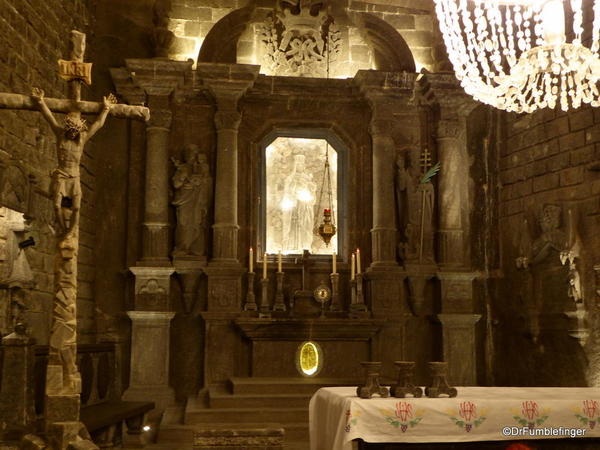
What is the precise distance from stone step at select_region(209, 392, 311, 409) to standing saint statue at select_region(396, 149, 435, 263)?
220 cm

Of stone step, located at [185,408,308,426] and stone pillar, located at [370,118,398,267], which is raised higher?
stone pillar, located at [370,118,398,267]

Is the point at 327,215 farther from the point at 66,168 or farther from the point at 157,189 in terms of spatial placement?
the point at 66,168

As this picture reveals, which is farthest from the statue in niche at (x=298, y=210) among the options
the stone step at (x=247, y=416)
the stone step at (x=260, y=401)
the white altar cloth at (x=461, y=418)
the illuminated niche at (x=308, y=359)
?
the white altar cloth at (x=461, y=418)

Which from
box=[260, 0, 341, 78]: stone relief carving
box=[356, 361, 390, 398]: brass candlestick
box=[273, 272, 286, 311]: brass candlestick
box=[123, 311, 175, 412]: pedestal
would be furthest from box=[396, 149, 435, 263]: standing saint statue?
box=[356, 361, 390, 398]: brass candlestick

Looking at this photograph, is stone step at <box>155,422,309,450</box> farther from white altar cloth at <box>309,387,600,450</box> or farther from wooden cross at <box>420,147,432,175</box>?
wooden cross at <box>420,147,432,175</box>

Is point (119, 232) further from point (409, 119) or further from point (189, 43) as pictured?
point (409, 119)

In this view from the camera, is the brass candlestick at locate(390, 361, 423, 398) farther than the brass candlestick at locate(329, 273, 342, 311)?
No

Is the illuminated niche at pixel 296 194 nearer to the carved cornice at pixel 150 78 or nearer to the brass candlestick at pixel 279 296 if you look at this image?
the brass candlestick at pixel 279 296

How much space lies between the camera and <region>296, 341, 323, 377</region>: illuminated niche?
315 inches

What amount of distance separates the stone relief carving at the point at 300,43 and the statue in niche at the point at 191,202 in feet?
5.01

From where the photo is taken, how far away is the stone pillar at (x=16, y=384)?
5.43 metres

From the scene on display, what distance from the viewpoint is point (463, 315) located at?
8.62 metres

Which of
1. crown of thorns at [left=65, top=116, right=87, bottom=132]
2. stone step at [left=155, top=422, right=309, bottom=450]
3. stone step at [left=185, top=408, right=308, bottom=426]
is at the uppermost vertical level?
crown of thorns at [left=65, top=116, right=87, bottom=132]

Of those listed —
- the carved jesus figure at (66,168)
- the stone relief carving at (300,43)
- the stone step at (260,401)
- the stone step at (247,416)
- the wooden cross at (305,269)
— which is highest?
the stone relief carving at (300,43)
